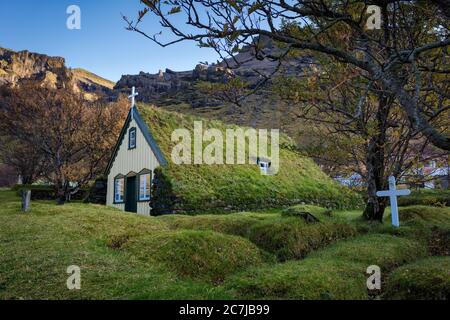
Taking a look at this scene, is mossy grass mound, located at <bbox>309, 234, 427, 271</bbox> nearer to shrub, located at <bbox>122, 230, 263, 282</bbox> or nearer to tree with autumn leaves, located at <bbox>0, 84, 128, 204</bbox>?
shrub, located at <bbox>122, 230, 263, 282</bbox>

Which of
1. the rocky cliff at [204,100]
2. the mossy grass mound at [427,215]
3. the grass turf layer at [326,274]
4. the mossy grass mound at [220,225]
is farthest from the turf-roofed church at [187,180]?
the grass turf layer at [326,274]

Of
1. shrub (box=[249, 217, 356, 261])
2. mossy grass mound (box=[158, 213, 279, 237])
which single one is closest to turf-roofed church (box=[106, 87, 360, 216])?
mossy grass mound (box=[158, 213, 279, 237])

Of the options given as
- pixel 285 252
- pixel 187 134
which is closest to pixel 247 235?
pixel 285 252

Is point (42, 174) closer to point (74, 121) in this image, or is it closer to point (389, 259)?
point (74, 121)

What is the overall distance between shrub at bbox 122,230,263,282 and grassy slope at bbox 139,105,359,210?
925 cm

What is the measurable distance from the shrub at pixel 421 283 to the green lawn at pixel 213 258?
0.02m

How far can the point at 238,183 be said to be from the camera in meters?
20.8

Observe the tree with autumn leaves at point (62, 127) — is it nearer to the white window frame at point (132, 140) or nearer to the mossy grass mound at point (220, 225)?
the white window frame at point (132, 140)

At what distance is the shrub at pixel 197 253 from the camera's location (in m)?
7.28

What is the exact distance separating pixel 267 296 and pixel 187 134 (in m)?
17.8

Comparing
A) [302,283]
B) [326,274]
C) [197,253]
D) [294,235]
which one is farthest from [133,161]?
[302,283]

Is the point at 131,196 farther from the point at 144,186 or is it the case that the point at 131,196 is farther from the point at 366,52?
the point at 366,52

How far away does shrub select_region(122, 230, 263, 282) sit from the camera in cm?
728

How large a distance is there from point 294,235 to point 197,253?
10.6 feet
